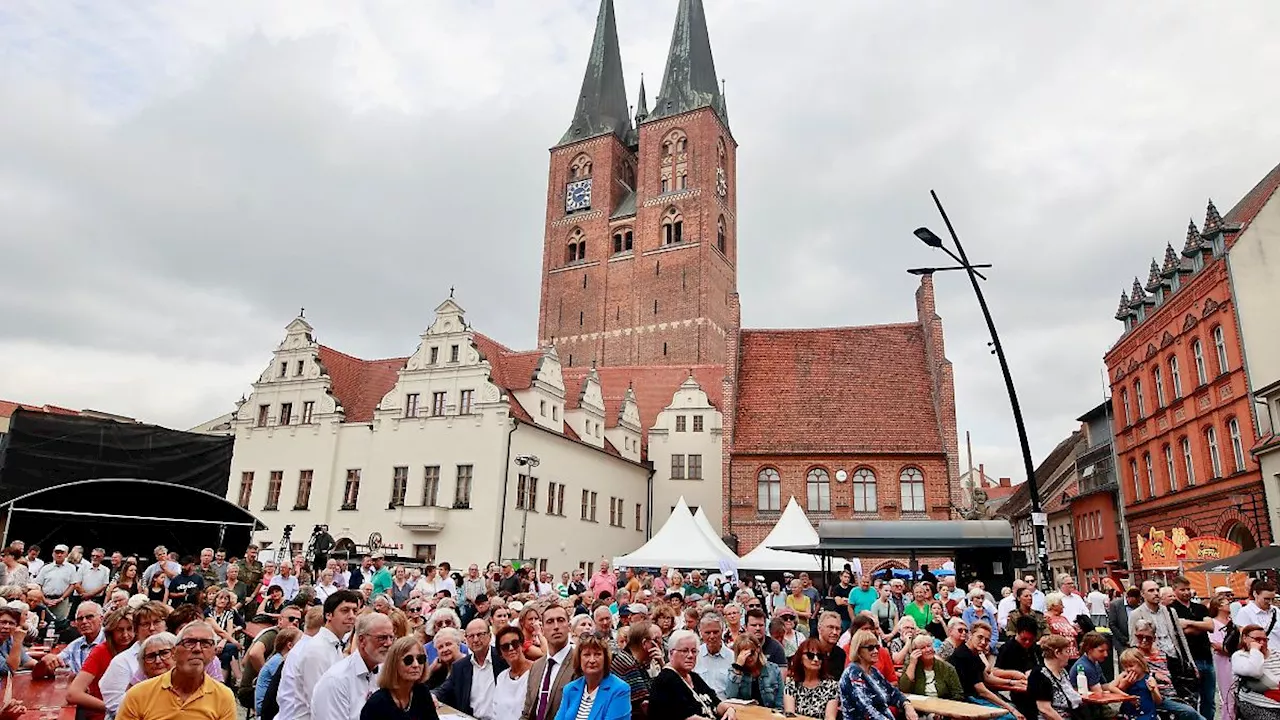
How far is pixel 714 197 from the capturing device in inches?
2505

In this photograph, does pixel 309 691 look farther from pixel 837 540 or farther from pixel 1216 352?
pixel 1216 352

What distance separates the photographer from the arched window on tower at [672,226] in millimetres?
63125

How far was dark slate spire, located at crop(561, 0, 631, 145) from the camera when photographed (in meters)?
70.6

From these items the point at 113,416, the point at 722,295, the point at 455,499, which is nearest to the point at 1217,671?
the point at 455,499

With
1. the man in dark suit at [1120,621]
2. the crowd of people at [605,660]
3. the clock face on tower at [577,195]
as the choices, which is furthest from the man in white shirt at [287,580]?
the clock face on tower at [577,195]

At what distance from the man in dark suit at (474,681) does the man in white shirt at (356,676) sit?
4.78ft

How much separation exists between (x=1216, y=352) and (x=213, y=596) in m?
27.4

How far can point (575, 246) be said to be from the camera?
67.2m

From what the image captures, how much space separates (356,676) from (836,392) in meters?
36.1

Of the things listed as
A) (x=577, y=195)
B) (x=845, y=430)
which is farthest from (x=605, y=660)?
(x=577, y=195)

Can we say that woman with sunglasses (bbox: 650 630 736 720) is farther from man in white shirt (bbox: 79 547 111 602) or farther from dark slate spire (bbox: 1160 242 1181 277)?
dark slate spire (bbox: 1160 242 1181 277)

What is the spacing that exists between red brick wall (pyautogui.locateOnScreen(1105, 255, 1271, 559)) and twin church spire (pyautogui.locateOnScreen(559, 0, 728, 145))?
137 feet

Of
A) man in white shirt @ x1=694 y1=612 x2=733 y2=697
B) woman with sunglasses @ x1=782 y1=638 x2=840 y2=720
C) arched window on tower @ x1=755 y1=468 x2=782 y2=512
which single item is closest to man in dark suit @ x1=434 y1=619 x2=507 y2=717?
man in white shirt @ x1=694 y1=612 x2=733 y2=697

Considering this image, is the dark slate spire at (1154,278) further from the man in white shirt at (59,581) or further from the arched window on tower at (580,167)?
the arched window on tower at (580,167)
